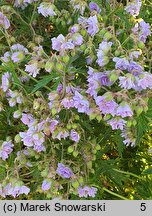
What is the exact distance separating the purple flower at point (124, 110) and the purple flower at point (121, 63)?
0.12 metres

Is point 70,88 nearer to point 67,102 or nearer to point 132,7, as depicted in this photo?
point 67,102

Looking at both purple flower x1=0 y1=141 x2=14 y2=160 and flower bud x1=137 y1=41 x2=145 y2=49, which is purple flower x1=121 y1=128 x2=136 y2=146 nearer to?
flower bud x1=137 y1=41 x2=145 y2=49

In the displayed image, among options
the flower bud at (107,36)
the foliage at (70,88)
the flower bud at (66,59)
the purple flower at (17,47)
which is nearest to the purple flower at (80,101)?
the foliage at (70,88)

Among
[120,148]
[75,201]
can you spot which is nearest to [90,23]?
[120,148]

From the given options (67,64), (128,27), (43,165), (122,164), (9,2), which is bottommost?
(122,164)

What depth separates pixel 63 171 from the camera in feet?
4.50

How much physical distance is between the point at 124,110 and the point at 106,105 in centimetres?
6

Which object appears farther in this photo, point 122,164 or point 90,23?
point 122,164

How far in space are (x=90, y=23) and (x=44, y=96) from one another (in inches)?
12.4

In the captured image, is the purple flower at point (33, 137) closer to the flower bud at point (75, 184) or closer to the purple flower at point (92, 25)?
the flower bud at point (75, 184)

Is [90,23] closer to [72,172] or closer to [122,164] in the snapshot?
[72,172]

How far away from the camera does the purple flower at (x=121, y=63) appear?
1.19 meters

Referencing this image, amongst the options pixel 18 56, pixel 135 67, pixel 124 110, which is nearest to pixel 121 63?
pixel 135 67

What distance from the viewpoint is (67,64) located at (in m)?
1.25
